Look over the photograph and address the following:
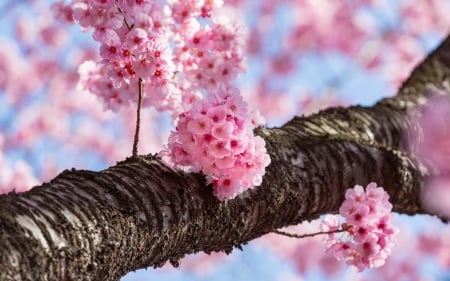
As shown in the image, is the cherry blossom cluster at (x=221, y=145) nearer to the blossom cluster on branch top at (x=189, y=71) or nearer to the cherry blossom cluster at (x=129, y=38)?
the blossom cluster on branch top at (x=189, y=71)

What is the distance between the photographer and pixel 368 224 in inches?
142

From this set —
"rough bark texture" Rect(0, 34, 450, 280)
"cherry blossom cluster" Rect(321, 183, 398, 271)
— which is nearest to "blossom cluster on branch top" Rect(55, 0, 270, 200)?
"rough bark texture" Rect(0, 34, 450, 280)

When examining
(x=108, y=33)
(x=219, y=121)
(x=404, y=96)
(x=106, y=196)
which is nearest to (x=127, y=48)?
(x=108, y=33)

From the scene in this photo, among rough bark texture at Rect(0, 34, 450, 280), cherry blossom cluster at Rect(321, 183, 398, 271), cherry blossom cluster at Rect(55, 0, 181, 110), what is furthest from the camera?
cherry blossom cluster at Rect(321, 183, 398, 271)

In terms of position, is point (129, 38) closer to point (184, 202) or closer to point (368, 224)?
point (184, 202)

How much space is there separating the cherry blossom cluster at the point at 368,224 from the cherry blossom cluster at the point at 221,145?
646 millimetres

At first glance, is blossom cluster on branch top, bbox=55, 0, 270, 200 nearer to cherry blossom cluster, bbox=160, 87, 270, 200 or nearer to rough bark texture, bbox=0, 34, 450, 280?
cherry blossom cluster, bbox=160, 87, 270, 200

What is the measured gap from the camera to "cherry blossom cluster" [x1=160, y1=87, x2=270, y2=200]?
3.04 metres

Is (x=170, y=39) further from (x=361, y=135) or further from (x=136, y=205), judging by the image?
(x=136, y=205)

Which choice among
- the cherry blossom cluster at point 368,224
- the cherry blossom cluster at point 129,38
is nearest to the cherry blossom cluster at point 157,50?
the cherry blossom cluster at point 129,38

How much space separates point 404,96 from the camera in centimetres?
490

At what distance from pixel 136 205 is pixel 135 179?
15 centimetres

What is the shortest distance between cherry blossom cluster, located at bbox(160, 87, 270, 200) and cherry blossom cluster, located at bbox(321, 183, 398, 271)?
65 centimetres

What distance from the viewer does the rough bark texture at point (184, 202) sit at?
8.20 ft
